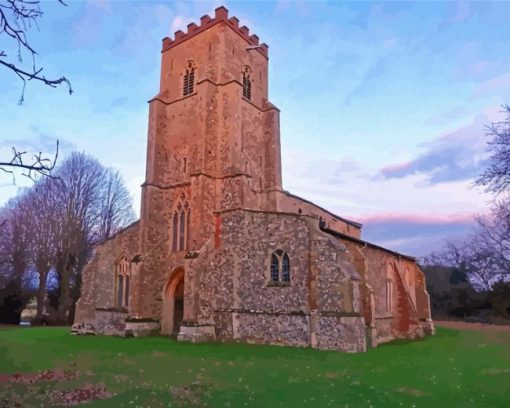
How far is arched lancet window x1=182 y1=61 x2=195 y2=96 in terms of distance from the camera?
2691 centimetres

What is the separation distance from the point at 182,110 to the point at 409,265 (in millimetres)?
19241

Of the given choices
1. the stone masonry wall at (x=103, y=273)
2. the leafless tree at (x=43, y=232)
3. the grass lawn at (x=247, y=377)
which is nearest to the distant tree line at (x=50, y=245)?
the leafless tree at (x=43, y=232)

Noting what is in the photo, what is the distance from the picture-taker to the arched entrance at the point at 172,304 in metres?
23.1

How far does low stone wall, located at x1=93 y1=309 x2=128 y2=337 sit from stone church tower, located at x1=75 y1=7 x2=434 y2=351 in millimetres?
63

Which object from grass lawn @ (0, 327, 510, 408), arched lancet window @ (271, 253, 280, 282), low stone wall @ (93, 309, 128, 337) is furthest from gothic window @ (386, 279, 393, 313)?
low stone wall @ (93, 309, 128, 337)

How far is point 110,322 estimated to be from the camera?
24781 millimetres

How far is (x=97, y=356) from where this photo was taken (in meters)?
14.9

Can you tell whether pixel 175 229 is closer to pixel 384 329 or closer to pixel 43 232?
pixel 384 329

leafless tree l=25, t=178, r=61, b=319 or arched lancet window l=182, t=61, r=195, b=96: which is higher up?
arched lancet window l=182, t=61, r=195, b=96

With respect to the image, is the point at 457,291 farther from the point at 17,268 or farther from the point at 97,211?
the point at 17,268

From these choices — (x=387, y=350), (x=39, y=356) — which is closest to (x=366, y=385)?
(x=387, y=350)

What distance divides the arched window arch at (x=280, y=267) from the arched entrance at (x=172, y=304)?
20.2ft

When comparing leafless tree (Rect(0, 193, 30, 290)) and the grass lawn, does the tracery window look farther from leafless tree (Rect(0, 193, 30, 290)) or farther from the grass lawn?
Result: leafless tree (Rect(0, 193, 30, 290))

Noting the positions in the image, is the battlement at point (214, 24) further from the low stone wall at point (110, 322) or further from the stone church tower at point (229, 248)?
the low stone wall at point (110, 322)
